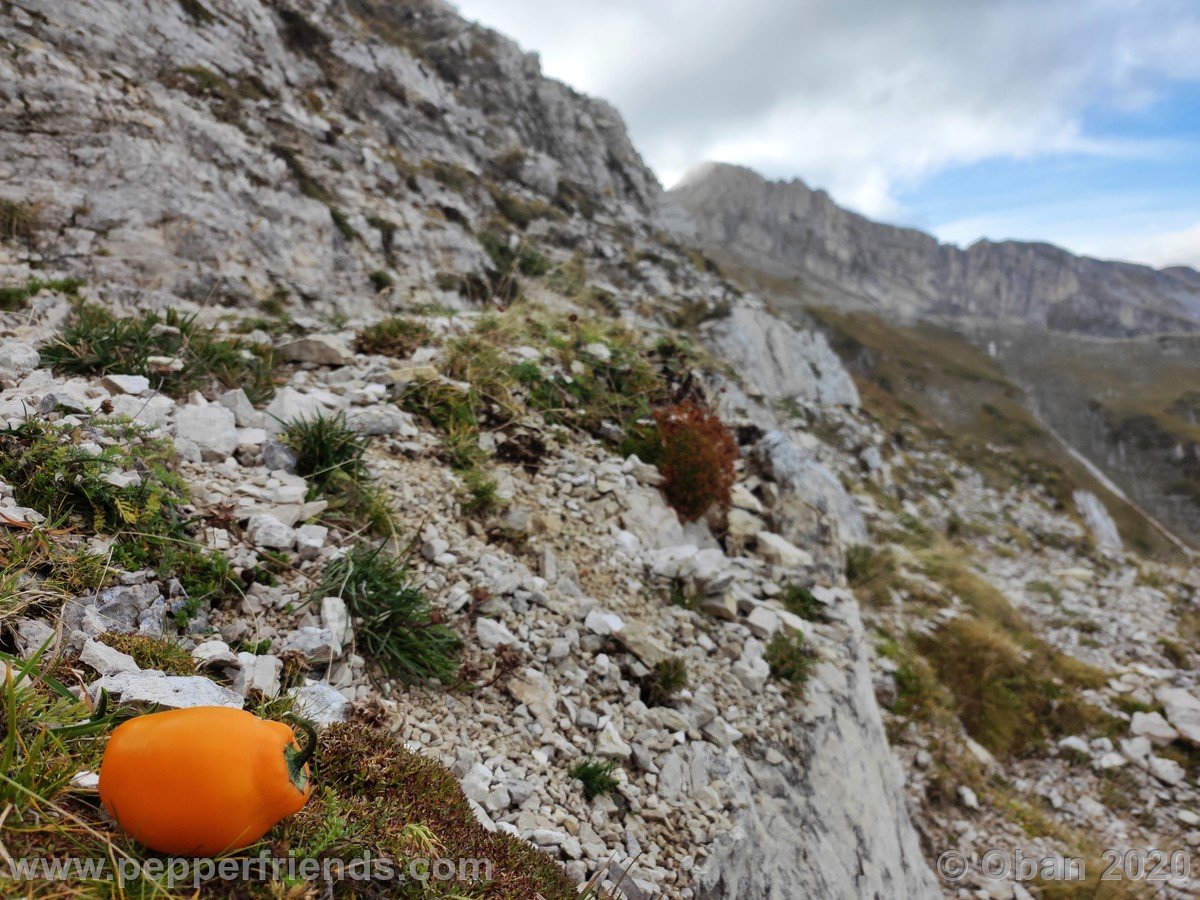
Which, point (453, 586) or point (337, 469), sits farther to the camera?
point (337, 469)

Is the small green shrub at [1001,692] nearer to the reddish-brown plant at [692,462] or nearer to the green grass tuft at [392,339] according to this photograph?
the reddish-brown plant at [692,462]

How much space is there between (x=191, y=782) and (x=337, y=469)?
3.33m

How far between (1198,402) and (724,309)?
9803 cm

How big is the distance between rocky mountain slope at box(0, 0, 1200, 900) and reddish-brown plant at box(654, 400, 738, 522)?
0.20 ft

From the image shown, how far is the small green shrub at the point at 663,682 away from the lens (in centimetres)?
441

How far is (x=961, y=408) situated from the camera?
66.4 metres

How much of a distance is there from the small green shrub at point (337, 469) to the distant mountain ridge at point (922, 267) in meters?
146

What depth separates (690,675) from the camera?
4680 millimetres

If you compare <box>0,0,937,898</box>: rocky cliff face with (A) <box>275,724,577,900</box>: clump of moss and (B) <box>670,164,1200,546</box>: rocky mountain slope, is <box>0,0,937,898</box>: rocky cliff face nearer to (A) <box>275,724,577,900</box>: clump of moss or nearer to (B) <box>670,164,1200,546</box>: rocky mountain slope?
(A) <box>275,724,577,900</box>: clump of moss

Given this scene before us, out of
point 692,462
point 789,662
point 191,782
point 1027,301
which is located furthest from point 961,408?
point 1027,301

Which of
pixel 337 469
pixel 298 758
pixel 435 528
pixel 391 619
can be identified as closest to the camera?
pixel 298 758

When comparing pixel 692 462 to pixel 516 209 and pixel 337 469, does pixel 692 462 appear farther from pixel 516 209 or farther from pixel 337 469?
pixel 516 209

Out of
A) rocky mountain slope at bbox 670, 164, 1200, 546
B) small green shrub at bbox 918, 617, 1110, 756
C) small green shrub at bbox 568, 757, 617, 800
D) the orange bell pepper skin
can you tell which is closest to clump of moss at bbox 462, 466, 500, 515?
small green shrub at bbox 568, 757, 617, 800

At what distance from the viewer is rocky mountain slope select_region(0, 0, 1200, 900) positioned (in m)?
2.69
